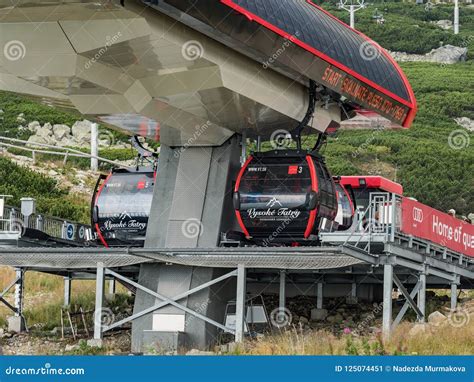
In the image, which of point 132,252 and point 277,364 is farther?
point 132,252

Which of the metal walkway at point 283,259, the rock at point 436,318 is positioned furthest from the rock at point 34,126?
the rock at point 436,318

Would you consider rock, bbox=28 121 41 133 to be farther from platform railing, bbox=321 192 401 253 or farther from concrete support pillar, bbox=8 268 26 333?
platform railing, bbox=321 192 401 253

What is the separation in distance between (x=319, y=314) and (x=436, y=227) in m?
3.90

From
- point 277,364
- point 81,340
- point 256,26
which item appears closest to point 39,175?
point 81,340

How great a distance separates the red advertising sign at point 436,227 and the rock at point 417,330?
2.64 m

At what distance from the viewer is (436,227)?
34.9m

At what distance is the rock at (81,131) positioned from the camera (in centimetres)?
7462

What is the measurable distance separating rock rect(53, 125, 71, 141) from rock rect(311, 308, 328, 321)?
4135 cm

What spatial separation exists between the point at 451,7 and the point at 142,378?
12610 cm

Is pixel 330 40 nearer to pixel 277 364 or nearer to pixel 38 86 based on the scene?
pixel 38 86

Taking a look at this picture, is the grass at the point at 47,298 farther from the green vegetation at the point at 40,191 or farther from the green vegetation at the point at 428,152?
the green vegetation at the point at 428,152

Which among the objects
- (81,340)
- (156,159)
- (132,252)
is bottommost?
(81,340)

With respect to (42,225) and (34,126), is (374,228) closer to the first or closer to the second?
(42,225)

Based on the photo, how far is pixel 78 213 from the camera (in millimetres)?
51969
